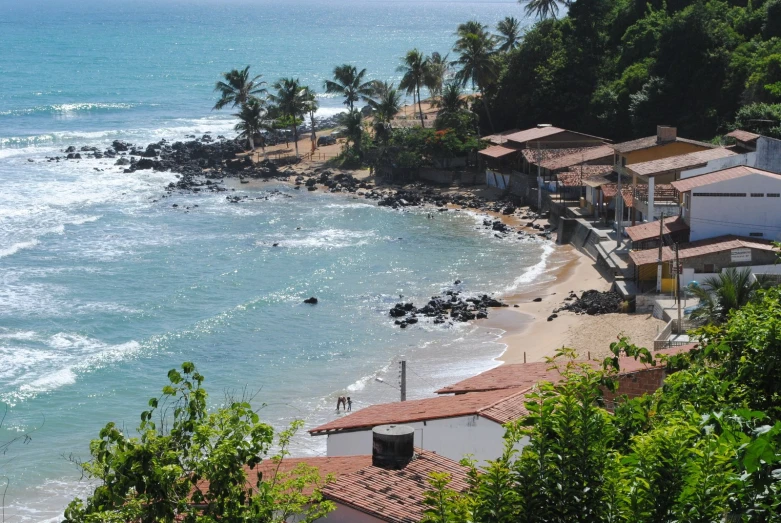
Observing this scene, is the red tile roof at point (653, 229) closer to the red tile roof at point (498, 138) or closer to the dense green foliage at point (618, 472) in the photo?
the red tile roof at point (498, 138)

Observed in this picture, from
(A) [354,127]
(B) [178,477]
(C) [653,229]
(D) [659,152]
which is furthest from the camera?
(A) [354,127]

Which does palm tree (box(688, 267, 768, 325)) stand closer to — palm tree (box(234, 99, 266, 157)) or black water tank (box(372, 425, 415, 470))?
black water tank (box(372, 425, 415, 470))

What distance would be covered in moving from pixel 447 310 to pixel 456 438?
66.2 ft

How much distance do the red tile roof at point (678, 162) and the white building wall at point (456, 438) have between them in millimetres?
25530

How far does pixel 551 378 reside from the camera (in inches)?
843

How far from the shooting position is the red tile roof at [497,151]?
5800 centimetres

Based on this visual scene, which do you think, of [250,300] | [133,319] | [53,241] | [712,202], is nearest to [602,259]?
[712,202]

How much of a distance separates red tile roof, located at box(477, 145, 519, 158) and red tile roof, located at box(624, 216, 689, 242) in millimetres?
19838

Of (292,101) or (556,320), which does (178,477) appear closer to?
(556,320)

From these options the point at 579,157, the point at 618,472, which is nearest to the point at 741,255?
the point at 579,157

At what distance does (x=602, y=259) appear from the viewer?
41031mm

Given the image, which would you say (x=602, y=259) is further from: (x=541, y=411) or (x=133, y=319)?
(x=541, y=411)

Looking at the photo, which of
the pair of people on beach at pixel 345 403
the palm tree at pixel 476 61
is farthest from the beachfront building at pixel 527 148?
the pair of people on beach at pixel 345 403

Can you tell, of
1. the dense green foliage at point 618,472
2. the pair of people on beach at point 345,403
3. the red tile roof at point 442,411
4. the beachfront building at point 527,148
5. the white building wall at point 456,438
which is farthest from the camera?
the beachfront building at point 527,148
